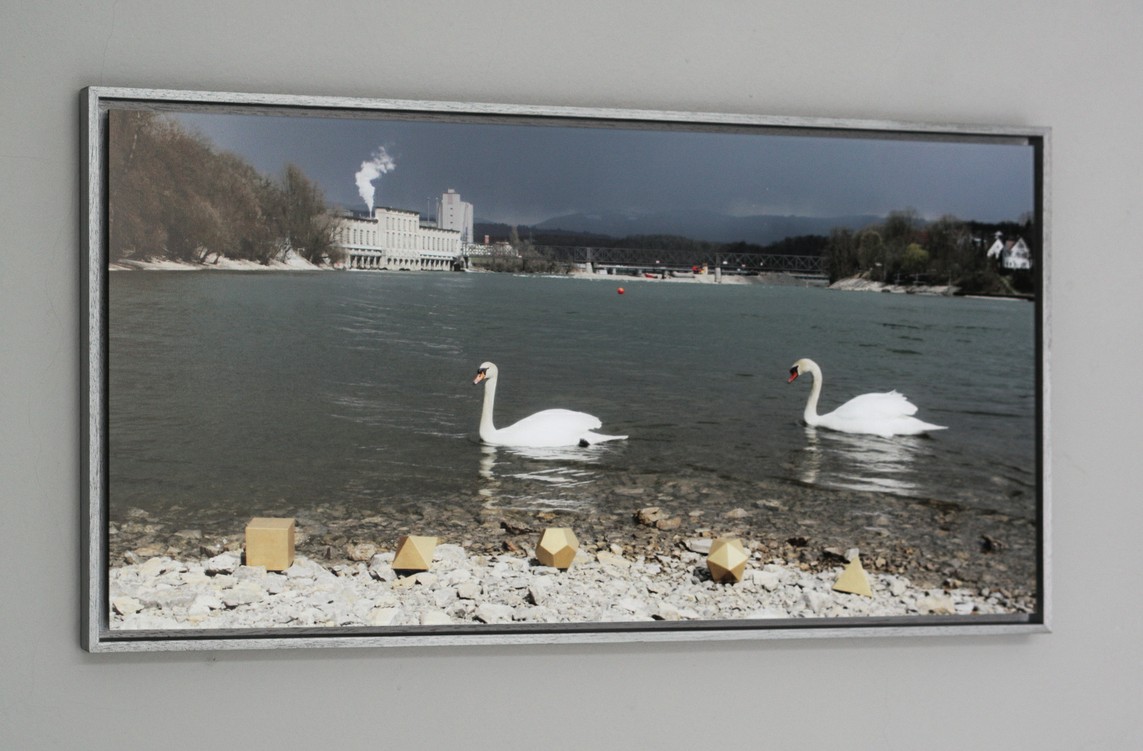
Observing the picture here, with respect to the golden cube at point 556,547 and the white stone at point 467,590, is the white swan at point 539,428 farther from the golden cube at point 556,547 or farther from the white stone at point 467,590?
the white stone at point 467,590

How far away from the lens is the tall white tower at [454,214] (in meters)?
2.09

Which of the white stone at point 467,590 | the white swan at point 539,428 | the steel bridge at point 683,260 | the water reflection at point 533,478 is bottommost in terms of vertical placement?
the white stone at point 467,590

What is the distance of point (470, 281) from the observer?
2.13 meters

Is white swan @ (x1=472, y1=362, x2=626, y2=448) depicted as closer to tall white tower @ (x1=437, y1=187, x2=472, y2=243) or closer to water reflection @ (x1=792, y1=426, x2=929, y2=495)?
tall white tower @ (x1=437, y1=187, x2=472, y2=243)

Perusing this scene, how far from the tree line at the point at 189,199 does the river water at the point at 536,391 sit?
7 centimetres

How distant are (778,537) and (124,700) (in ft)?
4.70

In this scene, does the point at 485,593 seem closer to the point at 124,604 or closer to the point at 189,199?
the point at 124,604

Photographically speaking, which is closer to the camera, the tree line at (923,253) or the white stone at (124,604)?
the white stone at (124,604)

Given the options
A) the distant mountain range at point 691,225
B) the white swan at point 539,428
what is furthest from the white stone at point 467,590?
the distant mountain range at point 691,225

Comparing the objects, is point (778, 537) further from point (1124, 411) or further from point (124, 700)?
point (124, 700)

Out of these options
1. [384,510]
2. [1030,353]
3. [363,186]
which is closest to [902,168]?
[1030,353]

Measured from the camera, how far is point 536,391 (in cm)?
212

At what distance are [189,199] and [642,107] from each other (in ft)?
3.24

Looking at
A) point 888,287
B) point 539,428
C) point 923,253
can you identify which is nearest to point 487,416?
point 539,428
